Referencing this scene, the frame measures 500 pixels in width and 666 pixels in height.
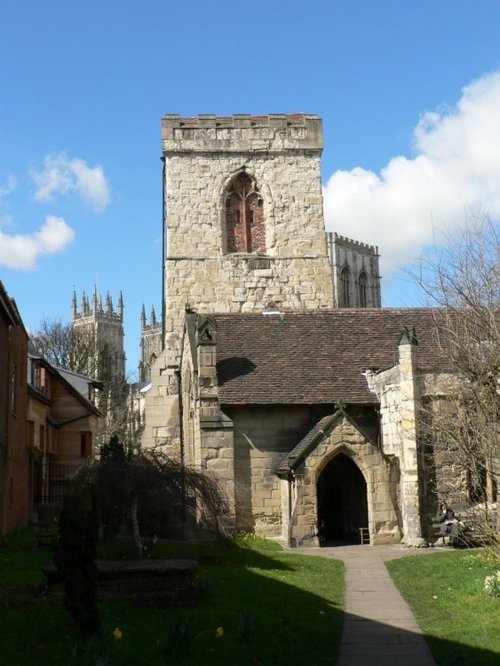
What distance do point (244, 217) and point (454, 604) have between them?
2502 cm

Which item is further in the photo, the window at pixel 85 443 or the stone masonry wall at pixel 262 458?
the window at pixel 85 443

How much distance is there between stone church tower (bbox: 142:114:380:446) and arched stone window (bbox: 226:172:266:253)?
43 millimetres

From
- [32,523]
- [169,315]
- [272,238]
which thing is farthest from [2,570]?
[272,238]

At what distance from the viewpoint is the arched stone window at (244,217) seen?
35688 mm

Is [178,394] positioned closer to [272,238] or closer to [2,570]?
[272,238]

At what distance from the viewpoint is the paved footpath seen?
9617mm

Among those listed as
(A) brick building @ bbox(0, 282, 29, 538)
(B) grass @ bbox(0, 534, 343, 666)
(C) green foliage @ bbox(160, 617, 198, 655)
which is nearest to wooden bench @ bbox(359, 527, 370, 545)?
(B) grass @ bbox(0, 534, 343, 666)

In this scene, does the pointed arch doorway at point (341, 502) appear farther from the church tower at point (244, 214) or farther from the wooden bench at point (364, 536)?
the church tower at point (244, 214)

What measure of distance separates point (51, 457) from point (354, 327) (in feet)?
59.5

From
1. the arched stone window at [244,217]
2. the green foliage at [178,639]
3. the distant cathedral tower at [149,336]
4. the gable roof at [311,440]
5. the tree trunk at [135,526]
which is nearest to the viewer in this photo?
the green foliage at [178,639]

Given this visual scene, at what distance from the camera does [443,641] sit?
34.1 ft

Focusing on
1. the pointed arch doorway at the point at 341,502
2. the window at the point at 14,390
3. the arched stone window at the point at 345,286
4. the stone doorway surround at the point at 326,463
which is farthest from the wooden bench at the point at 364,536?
the arched stone window at the point at 345,286

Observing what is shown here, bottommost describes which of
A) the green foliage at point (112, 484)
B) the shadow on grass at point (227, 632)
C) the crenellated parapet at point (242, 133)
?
the shadow on grass at point (227, 632)

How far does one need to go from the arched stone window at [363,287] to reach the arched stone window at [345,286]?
219cm
